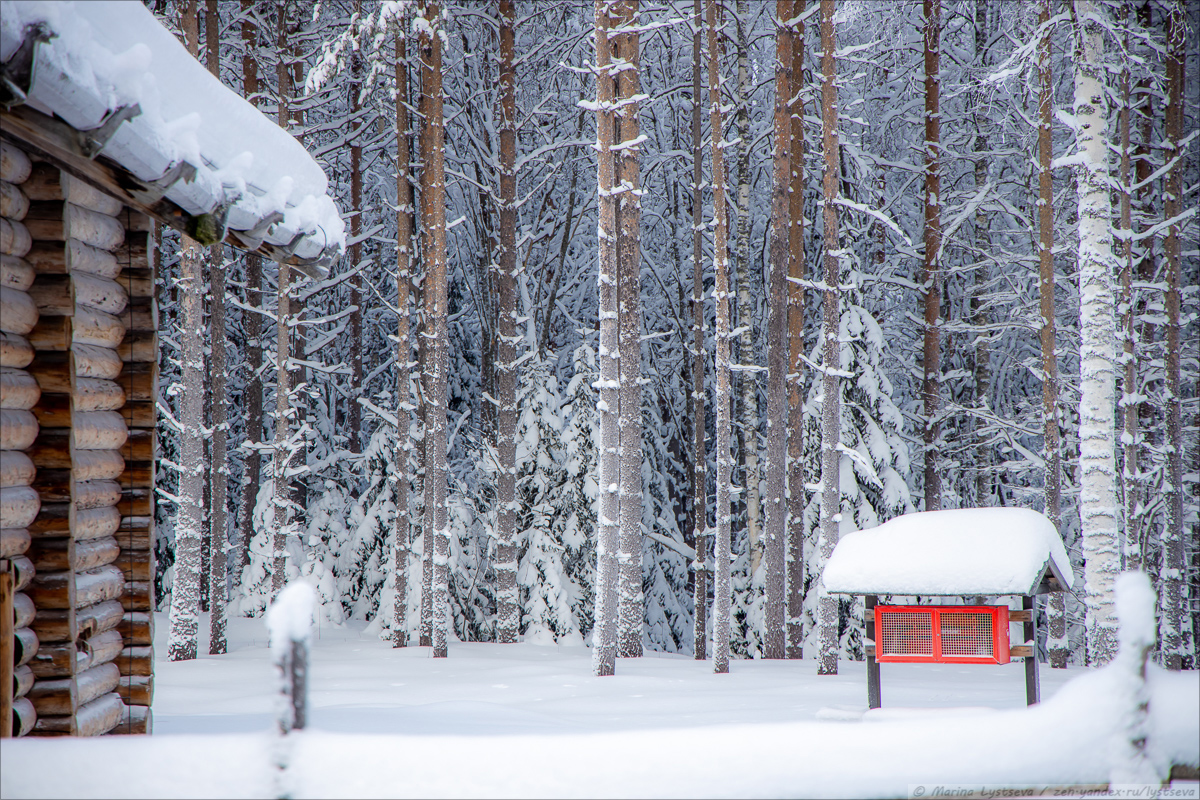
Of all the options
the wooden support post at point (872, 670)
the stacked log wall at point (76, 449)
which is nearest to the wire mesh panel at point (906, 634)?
the wooden support post at point (872, 670)

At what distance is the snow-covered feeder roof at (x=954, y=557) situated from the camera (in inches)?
327

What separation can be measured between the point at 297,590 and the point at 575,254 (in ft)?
65.1

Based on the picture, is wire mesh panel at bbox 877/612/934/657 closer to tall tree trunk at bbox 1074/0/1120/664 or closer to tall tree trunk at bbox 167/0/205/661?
tall tree trunk at bbox 1074/0/1120/664

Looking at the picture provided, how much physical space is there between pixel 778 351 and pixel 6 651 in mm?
12687

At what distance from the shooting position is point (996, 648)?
870cm

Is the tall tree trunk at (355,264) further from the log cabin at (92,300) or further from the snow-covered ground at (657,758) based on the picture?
the snow-covered ground at (657,758)

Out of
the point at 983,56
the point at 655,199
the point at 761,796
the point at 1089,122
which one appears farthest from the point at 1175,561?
the point at 761,796

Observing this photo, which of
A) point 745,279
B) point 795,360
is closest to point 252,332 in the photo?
point 745,279

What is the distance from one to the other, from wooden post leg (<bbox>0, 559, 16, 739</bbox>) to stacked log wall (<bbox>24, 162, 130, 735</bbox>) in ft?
1.21

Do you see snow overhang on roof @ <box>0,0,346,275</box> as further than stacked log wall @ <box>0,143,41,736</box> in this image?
No

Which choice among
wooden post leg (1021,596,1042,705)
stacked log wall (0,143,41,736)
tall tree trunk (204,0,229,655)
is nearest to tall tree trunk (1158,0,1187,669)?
wooden post leg (1021,596,1042,705)

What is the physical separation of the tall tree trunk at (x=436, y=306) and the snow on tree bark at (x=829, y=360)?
5985 millimetres

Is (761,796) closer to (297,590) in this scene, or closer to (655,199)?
(297,590)

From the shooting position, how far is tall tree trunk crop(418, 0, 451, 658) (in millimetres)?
14891
